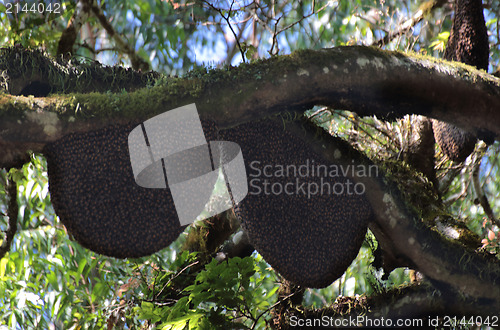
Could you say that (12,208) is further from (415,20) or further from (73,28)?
(415,20)

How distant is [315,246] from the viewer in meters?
1.95

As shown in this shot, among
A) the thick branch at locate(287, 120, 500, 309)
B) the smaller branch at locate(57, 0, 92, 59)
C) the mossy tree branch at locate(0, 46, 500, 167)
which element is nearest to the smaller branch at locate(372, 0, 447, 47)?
the mossy tree branch at locate(0, 46, 500, 167)

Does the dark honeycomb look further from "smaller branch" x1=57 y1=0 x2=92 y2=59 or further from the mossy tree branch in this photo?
"smaller branch" x1=57 y1=0 x2=92 y2=59

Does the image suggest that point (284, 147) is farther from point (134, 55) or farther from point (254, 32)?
point (254, 32)

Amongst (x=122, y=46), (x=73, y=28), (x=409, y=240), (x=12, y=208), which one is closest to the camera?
(x=409, y=240)

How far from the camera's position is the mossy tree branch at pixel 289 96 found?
1631 millimetres

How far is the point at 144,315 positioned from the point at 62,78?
1176 mm

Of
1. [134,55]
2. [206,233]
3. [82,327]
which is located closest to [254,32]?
[134,55]

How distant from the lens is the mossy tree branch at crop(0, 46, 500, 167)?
5.35 ft

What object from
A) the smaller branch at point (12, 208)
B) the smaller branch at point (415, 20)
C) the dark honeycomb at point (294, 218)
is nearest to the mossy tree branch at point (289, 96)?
the dark honeycomb at point (294, 218)

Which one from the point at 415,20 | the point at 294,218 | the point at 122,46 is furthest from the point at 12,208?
the point at 415,20

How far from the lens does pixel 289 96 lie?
1.84 meters

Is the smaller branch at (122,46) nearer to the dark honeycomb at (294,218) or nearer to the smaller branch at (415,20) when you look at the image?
the smaller branch at (415,20)

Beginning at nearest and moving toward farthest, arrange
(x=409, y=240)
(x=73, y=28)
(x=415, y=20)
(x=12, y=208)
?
(x=409, y=240) < (x=12, y=208) < (x=73, y=28) < (x=415, y=20)
